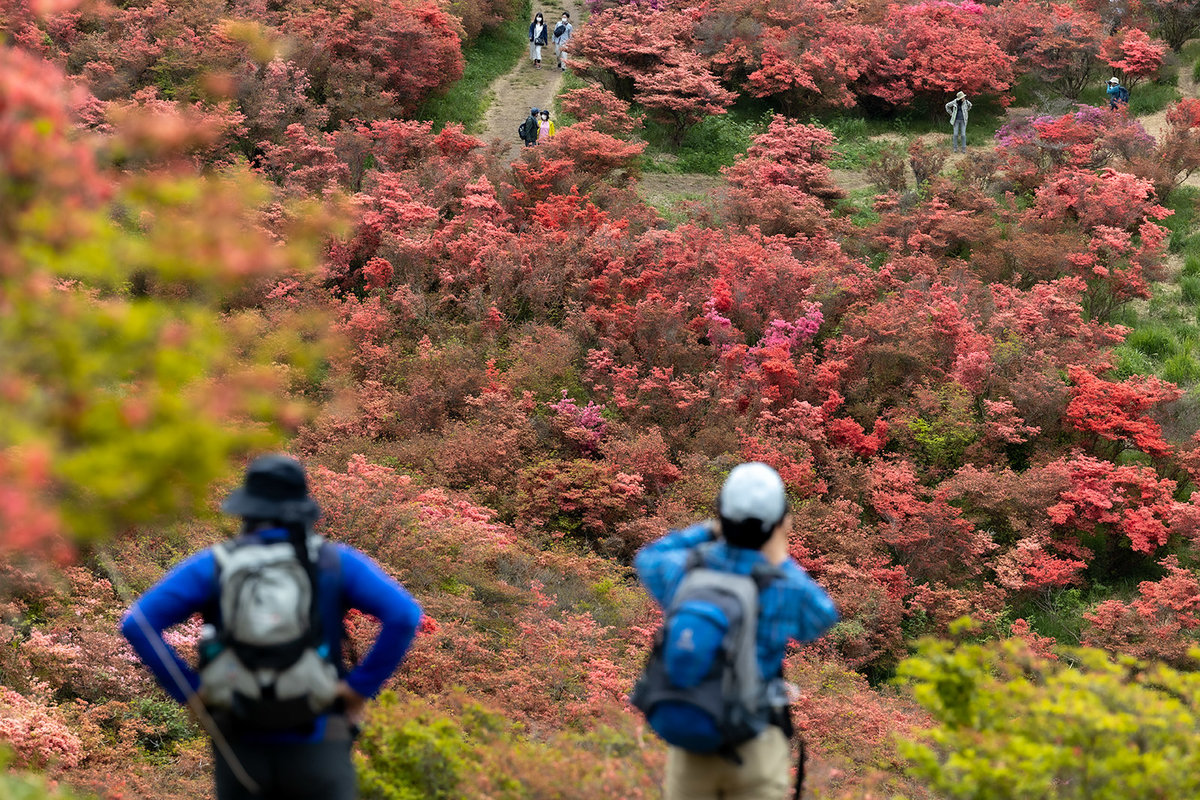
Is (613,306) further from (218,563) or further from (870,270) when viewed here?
(218,563)

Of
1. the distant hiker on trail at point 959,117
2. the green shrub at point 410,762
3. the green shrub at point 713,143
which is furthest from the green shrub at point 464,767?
the distant hiker on trail at point 959,117

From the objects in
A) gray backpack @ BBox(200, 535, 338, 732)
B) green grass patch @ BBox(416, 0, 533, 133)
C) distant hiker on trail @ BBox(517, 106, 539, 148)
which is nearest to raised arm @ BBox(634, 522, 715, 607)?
gray backpack @ BBox(200, 535, 338, 732)

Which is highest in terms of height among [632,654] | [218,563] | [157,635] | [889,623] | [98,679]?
[218,563]

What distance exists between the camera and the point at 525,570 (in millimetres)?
8789

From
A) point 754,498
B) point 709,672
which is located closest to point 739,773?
point 709,672

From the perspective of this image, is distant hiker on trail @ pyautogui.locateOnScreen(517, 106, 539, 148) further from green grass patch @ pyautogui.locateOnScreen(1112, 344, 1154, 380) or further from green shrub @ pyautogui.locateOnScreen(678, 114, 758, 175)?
green grass patch @ pyautogui.locateOnScreen(1112, 344, 1154, 380)

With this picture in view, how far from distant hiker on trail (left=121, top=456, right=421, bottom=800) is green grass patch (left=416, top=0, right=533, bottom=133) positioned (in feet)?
53.9

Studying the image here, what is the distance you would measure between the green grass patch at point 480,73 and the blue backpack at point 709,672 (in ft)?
54.6

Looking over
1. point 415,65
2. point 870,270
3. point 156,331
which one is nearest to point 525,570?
point 156,331

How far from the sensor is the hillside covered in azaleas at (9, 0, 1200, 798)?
2.62m

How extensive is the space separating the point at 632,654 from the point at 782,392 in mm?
4960

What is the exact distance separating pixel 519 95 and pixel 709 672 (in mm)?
21049

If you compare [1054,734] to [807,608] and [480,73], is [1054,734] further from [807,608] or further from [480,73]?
[480,73]

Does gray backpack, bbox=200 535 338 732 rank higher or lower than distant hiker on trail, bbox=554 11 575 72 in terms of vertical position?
lower
